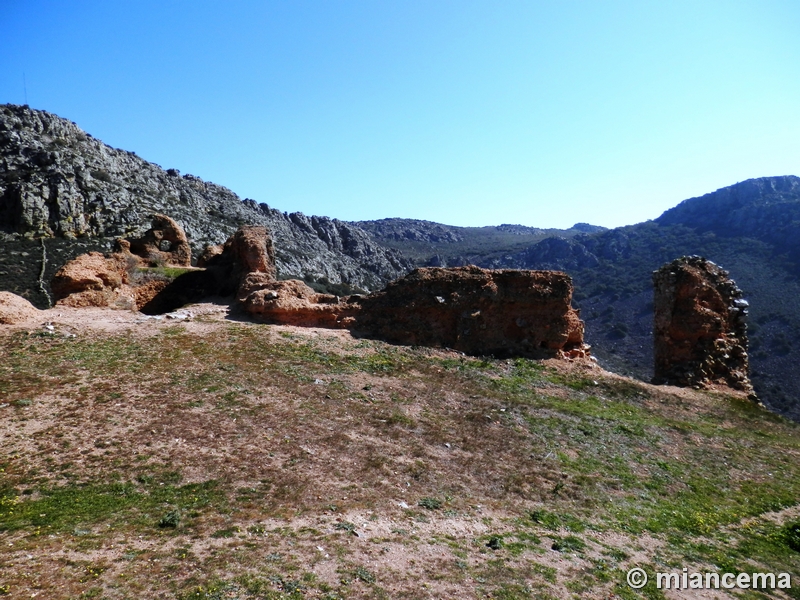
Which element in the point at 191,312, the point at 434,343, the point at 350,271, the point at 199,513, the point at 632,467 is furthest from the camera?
the point at 350,271

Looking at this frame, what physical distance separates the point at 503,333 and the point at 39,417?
1616 centimetres

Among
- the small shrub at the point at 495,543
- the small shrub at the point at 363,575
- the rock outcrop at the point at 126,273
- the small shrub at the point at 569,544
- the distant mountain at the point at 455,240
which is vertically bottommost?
the small shrub at the point at 569,544

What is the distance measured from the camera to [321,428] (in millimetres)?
12258

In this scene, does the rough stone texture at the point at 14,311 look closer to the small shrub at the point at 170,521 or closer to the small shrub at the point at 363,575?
the small shrub at the point at 170,521

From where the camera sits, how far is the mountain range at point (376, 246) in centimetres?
5881

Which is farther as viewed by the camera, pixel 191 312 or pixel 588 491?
pixel 191 312

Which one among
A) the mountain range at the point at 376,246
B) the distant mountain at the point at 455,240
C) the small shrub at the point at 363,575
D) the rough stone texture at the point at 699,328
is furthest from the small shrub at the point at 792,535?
the distant mountain at the point at 455,240

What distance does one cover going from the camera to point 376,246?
113500 mm

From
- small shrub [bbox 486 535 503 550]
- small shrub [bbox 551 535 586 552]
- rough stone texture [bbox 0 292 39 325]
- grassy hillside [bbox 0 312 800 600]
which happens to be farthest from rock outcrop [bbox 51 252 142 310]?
small shrub [bbox 551 535 586 552]

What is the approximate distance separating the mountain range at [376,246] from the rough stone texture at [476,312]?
34.4m

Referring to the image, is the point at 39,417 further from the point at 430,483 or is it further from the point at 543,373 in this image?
the point at 543,373

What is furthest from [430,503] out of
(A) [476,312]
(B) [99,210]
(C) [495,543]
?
(B) [99,210]

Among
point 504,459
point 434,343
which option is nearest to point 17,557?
point 504,459

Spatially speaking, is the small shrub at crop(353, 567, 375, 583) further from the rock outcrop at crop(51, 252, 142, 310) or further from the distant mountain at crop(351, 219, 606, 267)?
the distant mountain at crop(351, 219, 606, 267)
